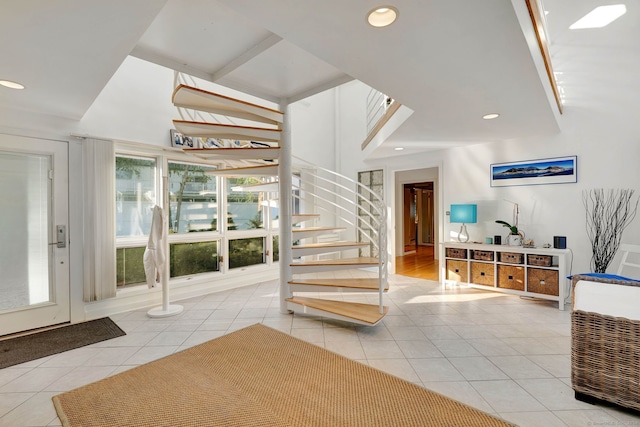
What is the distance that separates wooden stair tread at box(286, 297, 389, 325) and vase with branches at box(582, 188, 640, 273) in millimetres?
2783

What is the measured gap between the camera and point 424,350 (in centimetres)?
252

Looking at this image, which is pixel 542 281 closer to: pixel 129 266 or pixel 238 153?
pixel 238 153

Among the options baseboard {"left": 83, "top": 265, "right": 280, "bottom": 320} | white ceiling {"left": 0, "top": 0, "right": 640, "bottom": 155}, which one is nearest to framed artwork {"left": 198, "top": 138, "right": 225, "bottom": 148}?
white ceiling {"left": 0, "top": 0, "right": 640, "bottom": 155}

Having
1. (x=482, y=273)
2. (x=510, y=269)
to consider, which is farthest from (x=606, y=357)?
(x=482, y=273)

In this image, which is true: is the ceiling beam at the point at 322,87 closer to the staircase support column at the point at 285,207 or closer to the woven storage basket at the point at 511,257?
the staircase support column at the point at 285,207

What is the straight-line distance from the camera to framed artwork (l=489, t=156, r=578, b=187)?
12.4 ft

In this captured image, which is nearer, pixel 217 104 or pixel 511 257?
pixel 217 104

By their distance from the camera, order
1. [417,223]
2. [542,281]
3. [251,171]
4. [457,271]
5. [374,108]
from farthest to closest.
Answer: [417,223] → [374,108] → [457,271] → [542,281] → [251,171]

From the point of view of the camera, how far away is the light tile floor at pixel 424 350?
5.91 ft

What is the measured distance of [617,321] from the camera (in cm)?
166

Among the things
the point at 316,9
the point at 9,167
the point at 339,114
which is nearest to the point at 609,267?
the point at 316,9

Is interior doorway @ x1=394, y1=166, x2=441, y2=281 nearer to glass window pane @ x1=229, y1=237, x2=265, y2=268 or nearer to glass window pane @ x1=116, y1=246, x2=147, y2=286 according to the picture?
glass window pane @ x1=229, y1=237, x2=265, y2=268

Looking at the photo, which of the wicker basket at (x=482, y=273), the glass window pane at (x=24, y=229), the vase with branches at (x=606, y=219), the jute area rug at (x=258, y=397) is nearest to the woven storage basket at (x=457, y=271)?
the wicker basket at (x=482, y=273)

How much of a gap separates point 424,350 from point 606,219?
3.01 metres
